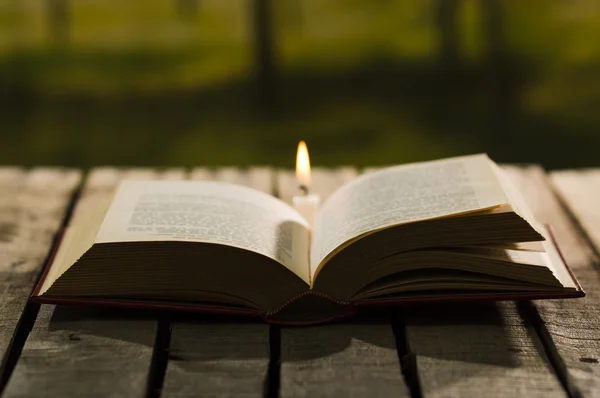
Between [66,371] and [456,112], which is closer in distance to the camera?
[66,371]

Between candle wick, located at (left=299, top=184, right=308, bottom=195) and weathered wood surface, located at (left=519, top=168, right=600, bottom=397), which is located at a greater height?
candle wick, located at (left=299, top=184, right=308, bottom=195)

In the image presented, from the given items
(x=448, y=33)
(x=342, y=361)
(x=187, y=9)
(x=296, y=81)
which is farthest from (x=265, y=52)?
(x=342, y=361)

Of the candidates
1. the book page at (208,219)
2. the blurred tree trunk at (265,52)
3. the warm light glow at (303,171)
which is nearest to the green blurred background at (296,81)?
the blurred tree trunk at (265,52)

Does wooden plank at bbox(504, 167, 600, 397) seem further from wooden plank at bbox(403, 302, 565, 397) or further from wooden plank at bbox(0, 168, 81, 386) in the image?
wooden plank at bbox(0, 168, 81, 386)

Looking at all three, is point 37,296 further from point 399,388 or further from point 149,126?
point 149,126

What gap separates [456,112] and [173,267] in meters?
2.84

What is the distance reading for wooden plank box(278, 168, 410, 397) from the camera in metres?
→ 0.85

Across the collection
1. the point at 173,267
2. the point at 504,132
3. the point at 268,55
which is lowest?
the point at 504,132

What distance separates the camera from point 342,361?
0.90 metres

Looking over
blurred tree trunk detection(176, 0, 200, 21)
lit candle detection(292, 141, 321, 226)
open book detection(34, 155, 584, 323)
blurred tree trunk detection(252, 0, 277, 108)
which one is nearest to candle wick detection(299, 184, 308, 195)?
lit candle detection(292, 141, 321, 226)

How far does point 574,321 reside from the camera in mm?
1004

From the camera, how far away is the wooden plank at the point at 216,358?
0.85 meters

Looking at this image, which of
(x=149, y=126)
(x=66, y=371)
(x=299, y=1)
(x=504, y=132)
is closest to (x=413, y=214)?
(x=66, y=371)

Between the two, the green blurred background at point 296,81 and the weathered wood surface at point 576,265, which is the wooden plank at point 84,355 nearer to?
the weathered wood surface at point 576,265
